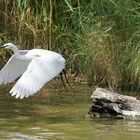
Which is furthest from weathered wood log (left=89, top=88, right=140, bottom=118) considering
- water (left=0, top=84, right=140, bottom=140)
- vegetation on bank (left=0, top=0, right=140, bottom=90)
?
vegetation on bank (left=0, top=0, right=140, bottom=90)

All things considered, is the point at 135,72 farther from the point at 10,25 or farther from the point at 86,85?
→ the point at 10,25

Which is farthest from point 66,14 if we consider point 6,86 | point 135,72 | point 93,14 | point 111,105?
point 111,105

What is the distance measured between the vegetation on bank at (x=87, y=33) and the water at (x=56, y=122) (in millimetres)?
692

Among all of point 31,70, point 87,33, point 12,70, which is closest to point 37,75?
point 31,70

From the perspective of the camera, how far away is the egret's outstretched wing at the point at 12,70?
8500mm

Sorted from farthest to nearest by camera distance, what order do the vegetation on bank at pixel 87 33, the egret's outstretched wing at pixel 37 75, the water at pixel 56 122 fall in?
the vegetation on bank at pixel 87 33 → the egret's outstretched wing at pixel 37 75 → the water at pixel 56 122

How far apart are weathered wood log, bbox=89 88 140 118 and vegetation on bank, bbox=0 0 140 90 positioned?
1.74 m

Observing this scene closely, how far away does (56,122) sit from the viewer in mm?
7859

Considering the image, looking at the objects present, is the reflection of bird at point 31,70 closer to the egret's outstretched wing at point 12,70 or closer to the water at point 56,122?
the egret's outstretched wing at point 12,70

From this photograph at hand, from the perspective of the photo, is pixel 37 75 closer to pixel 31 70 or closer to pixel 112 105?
pixel 31 70

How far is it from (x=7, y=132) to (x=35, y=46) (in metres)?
4.86

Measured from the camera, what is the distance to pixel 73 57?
11.3 m

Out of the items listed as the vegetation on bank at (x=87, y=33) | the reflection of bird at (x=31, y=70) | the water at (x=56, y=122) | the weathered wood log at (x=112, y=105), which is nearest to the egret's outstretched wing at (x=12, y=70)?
the reflection of bird at (x=31, y=70)

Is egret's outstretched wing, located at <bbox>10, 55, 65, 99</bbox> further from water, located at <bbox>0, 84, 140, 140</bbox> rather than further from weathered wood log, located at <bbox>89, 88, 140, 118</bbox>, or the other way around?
weathered wood log, located at <bbox>89, 88, 140, 118</bbox>
